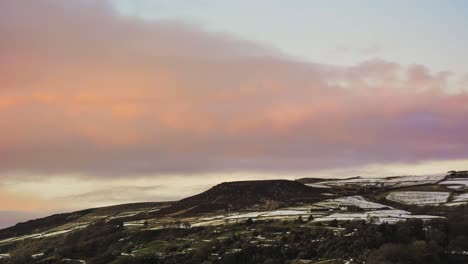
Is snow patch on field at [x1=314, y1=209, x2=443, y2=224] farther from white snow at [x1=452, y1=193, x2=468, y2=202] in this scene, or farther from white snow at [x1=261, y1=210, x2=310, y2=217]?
white snow at [x1=452, y1=193, x2=468, y2=202]

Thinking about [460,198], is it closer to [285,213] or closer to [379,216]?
[379,216]

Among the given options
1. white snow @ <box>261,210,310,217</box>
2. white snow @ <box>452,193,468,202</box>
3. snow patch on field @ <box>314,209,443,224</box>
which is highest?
white snow @ <box>261,210,310,217</box>

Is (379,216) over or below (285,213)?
below

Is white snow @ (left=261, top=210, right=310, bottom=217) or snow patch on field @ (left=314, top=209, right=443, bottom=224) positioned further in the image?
white snow @ (left=261, top=210, right=310, bottom=217)

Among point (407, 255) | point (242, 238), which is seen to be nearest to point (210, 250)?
point (242, 238)

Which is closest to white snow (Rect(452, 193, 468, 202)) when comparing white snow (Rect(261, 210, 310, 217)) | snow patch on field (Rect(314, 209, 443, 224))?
snow patch on field (Rect(314, 209, 443, 224))

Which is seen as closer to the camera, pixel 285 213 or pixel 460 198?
pixel 285 213

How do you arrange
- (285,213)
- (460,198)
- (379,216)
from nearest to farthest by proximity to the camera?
1. (379,216)
2. (285,213)
3. (460,198)

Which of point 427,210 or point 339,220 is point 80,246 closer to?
point 339,220

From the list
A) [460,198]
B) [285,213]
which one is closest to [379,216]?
[285,213]

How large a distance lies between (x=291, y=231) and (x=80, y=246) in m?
73.7

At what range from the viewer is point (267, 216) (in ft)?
600

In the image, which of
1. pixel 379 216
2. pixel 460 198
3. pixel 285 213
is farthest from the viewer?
pixel 460 198

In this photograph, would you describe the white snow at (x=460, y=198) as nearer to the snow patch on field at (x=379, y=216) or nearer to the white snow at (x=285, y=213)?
the snow patch on field at (x=379, y=216)
